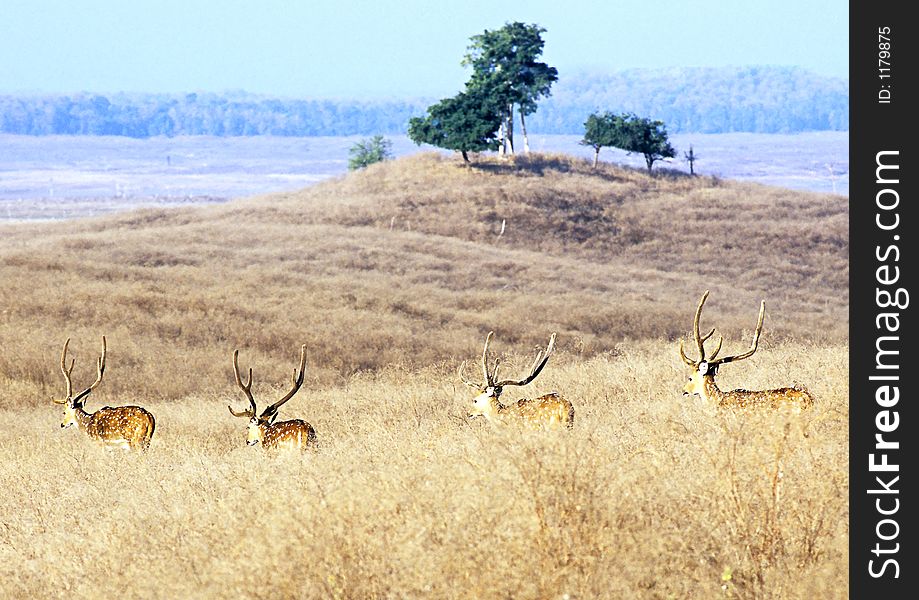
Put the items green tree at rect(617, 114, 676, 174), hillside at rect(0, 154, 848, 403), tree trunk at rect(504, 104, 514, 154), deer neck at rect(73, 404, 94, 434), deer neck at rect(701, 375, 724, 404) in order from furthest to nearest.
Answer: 1. green tree at rect(617, 114, 676, 174)
2. tree trunk at rect(504, 104, 514, 154)
3. hillside at rect(0, 154, 848, 403)
4. deer neck at rect(73, 404, 94, 434)
5. deer neck at rect(701, 375, 724, 404)

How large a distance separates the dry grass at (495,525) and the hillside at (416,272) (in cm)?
1258

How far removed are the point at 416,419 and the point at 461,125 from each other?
5108cm

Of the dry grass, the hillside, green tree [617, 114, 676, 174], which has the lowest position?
the hillside

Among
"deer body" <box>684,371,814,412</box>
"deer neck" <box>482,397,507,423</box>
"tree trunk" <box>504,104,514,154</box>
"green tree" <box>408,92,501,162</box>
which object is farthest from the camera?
"tree trunk" <box>504,104,514,154</box>

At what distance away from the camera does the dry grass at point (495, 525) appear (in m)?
6.43

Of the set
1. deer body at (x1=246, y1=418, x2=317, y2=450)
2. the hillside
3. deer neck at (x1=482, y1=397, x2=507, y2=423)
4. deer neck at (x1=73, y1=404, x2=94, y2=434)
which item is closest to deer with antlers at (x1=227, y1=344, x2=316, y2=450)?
deer body at (x1=246, y1=418, x2=317, y2=450)

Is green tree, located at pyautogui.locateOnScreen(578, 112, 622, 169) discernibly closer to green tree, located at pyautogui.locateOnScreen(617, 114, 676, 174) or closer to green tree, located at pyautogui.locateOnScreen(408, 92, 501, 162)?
green tree, located at pyautogui.locateOnScreen(617, 114, 676, 174)

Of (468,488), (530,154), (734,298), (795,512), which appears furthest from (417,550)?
(530,154)

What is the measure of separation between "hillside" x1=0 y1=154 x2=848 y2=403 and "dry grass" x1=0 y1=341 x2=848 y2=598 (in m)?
12.6

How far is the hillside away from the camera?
25.5m

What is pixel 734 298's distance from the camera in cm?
3759
